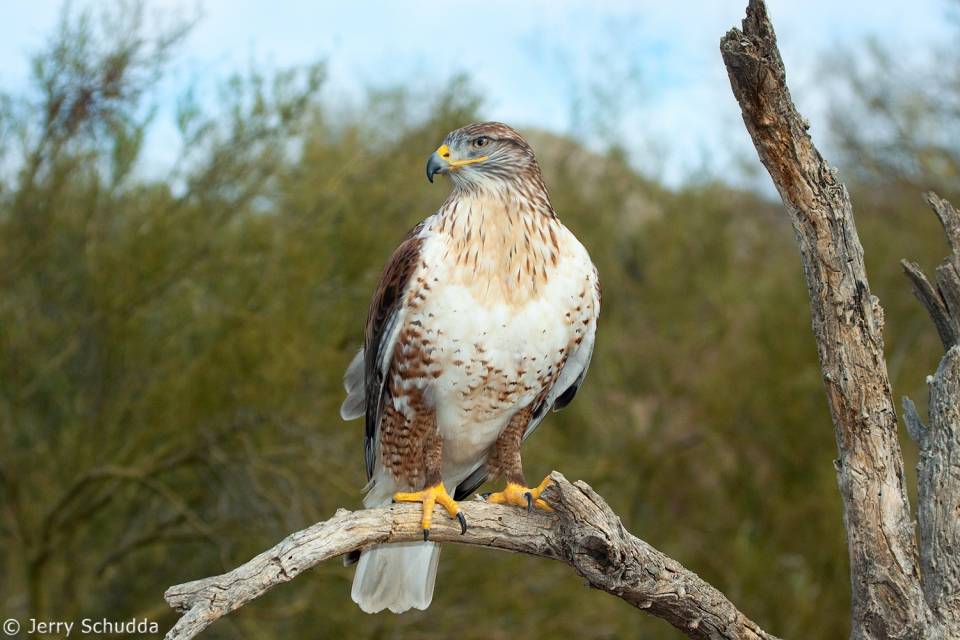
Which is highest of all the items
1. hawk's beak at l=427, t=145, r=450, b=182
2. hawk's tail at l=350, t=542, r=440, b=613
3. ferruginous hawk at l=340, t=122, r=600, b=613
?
hawk's beak at l=427, t=145, r=450, b=182

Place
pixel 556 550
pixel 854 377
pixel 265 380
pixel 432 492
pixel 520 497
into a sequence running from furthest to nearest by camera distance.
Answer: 1. pixel 265 380
2. pixel 520 497
3. pixel 432 492
4. pixel 556 550
5. pixel 854 377

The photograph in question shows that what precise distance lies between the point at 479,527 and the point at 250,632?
18.1ft

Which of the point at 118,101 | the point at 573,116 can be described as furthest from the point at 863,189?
the point at 118,101

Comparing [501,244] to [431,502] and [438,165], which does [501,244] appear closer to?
[438,165]

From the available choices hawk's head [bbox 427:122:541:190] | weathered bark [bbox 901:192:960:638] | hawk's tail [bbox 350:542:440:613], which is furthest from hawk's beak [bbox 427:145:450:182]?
weathered bark [bbox 901:192:960:638]

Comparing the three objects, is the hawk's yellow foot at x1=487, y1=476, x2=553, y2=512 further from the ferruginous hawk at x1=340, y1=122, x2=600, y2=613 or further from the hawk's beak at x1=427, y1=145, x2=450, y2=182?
the hawk's beak at x1=427, y1=145, x2=450, y2=182

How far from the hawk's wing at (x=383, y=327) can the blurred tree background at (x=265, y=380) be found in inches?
137

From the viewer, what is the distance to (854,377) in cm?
276

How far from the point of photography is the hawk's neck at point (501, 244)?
312 cm

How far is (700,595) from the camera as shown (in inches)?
114

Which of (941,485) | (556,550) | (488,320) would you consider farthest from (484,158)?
(941,485)

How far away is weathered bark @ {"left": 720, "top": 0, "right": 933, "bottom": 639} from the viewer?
2.68 m

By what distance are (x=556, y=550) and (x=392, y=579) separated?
958 mm

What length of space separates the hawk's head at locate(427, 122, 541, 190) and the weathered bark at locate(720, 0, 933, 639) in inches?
38.4
